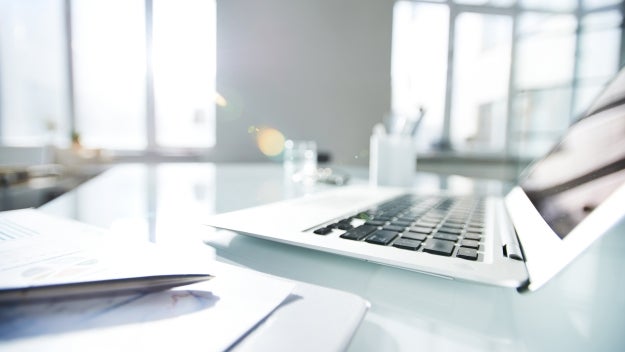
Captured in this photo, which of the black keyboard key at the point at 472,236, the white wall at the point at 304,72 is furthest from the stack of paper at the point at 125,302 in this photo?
the white wall at the point at 304,72

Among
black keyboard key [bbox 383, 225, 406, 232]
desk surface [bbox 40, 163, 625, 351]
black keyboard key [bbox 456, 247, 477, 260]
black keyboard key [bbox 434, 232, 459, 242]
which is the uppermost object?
black keyboard key [bbox 456, 247, 477, 260]

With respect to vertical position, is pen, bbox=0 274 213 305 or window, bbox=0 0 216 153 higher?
window, bbox=0 0 216 153

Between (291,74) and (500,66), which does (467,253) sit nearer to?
(291,74)

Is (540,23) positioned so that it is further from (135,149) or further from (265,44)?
(135,149)

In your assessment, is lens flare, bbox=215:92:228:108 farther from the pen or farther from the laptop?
the pen

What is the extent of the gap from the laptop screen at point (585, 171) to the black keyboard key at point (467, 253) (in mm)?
64

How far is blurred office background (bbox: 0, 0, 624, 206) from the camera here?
2945mm

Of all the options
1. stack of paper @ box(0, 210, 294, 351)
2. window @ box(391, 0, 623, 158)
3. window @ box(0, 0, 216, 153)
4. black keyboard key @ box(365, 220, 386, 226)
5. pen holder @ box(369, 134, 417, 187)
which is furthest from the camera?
window @ box(0, 0, 216, 153)

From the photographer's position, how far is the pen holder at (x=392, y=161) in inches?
35.0

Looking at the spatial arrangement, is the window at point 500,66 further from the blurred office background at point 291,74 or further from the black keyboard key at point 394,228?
the black keyboard key at point 394,228

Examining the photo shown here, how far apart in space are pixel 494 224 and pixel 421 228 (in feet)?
0.39

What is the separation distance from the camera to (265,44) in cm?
291

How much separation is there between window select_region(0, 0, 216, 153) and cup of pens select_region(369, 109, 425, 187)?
8.38ft

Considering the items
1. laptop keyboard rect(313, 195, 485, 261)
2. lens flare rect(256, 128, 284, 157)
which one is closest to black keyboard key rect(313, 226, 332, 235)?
laptop keyboard rect(313, 195, 485, 261)
